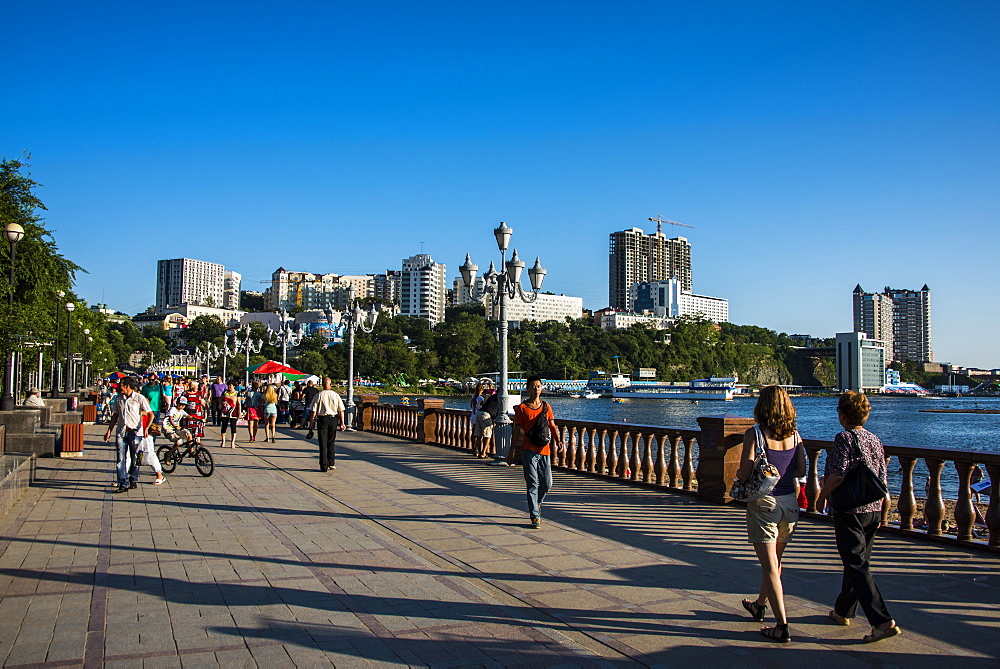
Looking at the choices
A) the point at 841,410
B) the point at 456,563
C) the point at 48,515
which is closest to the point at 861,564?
the point at 841,410

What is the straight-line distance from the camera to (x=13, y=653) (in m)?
4.67

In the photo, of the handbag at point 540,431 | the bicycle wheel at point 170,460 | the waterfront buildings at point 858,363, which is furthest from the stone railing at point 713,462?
the waterfront buildings at point 858,363

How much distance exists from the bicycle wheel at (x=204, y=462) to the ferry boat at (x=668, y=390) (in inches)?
4666

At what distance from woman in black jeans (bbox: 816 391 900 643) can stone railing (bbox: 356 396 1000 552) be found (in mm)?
2550

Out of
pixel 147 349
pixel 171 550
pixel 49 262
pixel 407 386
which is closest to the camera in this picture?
pixel 171 550

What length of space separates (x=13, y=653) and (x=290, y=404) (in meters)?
23.6

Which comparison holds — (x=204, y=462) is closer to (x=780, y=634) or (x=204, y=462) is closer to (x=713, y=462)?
(x=713, y=462)

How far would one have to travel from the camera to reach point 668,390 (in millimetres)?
134500

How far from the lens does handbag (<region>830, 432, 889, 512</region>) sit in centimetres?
493

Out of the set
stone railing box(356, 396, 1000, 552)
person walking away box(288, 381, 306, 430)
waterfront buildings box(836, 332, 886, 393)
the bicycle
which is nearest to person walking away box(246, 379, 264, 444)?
person walking away box(288, 381, 306, 430)

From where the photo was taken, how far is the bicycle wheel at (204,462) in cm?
1352

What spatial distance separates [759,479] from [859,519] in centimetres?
69

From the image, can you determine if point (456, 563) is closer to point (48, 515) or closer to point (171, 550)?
point (171, 550)

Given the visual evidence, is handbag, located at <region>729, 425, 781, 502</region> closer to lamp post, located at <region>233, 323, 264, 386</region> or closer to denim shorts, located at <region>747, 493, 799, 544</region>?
denim shorts, located at <region>747, 493, 799, 544</region>
